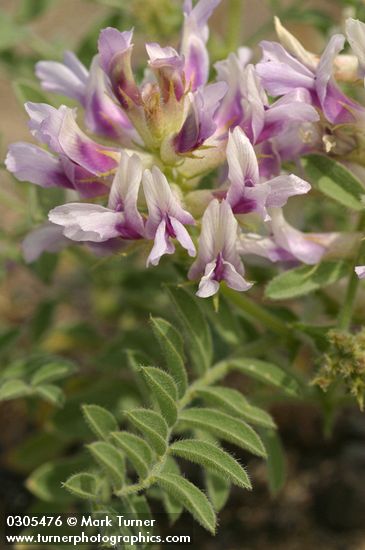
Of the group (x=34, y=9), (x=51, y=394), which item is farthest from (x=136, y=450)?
(x=34, y=9)

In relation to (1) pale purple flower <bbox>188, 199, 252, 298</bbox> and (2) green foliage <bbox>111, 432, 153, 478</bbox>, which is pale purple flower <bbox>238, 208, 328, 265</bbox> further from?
(2) green foliage <bbox>111, 432, 153, 478</bbox>

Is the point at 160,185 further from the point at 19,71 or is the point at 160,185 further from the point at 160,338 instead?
the point at 19,71

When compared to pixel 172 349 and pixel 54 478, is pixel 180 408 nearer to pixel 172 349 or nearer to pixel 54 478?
pixel 172 349

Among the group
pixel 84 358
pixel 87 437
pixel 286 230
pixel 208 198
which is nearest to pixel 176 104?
pixel 208 198

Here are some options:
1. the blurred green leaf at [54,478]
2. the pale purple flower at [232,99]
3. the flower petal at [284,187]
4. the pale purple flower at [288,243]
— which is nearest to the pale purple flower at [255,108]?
→ the pale purple flower at [232,99]

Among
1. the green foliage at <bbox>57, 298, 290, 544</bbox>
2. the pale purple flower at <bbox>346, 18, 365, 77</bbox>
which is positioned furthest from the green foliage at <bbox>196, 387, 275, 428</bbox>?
the pale purple flower at <bbox>346, 18, 365, 77</bbox>

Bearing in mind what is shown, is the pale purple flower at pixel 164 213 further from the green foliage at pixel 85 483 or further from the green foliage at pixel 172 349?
the green foliage at pixel 85 483
